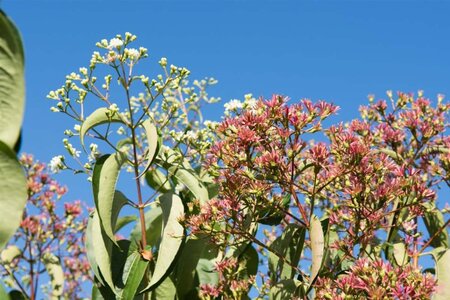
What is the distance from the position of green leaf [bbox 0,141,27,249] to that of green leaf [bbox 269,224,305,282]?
1513 mm

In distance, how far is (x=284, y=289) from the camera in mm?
2303

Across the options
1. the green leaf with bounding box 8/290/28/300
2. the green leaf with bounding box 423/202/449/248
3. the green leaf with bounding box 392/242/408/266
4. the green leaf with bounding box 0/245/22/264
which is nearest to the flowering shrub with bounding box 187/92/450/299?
the green leaf with bounding box 392/242/408/266

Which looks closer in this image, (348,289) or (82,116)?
(348,289)

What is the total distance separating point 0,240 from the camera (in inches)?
42.4

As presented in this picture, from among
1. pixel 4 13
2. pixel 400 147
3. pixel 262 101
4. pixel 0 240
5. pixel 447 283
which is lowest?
pixel 0 240

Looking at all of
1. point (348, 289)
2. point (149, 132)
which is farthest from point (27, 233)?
point (348, 289)

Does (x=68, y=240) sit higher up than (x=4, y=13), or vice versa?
(x=68, y=240)

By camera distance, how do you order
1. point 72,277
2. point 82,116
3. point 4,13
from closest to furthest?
point 4,13
point 82,116
point 72,277

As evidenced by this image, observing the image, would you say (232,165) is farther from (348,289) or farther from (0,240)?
(0,240)

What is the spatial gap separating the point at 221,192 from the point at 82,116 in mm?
735

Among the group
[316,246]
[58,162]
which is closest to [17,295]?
[58,162]

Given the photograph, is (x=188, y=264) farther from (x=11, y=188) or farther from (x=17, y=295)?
(x=11, y=188)

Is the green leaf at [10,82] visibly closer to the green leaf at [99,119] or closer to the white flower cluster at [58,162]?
the green leaf at [99,119]

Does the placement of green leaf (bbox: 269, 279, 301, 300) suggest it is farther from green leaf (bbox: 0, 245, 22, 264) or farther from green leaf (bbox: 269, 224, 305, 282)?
green leaf (bbox: 0, 245, 22, 264)
